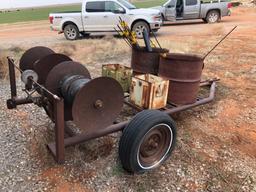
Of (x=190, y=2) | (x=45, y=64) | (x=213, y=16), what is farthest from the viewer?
(x=213, y=16)

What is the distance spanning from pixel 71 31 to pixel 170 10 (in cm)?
717

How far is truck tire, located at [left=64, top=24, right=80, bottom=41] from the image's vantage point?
47.4 feet

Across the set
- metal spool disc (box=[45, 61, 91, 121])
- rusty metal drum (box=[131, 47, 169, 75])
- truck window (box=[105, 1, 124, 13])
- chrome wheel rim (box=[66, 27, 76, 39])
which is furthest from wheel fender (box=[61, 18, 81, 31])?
metal spool disc (box=[45, 61, 91, 121])

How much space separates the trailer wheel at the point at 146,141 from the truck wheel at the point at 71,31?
1159 cm

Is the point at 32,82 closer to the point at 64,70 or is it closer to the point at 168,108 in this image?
the point at 64,70

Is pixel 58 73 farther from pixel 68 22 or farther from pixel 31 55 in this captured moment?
pixel 68 22

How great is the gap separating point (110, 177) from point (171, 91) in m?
1.76

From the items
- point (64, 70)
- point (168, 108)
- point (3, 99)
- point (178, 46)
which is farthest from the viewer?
point (178, 46)

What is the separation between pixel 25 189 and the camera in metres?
3.36

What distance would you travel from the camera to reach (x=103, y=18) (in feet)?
46.4

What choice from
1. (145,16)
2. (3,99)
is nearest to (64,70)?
(3,99)

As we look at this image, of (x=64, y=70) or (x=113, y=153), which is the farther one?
(x=113, y=153)

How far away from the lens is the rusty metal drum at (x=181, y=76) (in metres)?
4.55

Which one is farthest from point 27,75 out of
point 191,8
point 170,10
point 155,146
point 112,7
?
point 191,8
